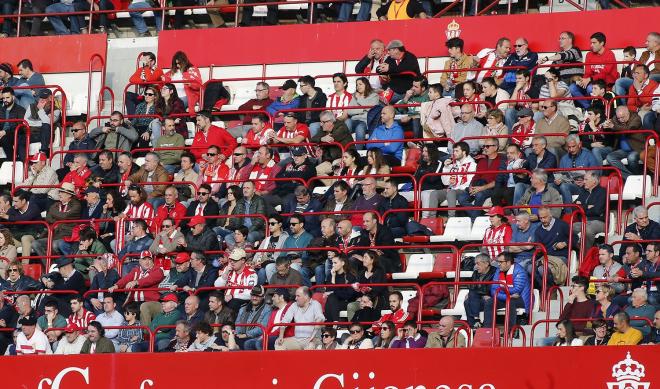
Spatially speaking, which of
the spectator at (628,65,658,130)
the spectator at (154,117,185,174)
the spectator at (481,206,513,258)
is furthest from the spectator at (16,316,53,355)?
the spectator at (628,65,658,130)

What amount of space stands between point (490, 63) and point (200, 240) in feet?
15.6

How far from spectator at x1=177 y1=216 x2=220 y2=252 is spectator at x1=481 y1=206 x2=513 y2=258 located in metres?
3.13

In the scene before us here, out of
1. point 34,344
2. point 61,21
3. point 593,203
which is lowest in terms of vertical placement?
point 34,344

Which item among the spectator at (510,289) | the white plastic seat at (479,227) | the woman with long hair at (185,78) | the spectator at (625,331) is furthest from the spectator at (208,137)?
the spectator at (625,331)

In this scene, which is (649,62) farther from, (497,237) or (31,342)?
(31,342)

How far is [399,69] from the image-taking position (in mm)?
24172

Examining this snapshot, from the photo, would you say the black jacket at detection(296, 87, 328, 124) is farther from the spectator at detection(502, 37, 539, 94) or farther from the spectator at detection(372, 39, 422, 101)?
the spectator at detection(502, 37, 539, 94)

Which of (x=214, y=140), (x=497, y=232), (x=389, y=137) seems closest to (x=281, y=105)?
(x=214, y=140)

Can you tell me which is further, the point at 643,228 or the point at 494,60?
the point at 494,60

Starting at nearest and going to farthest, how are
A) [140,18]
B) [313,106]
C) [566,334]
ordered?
[566,334], [313,106], [140,18]

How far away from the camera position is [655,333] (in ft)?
61.7

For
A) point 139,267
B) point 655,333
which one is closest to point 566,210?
point 655,333

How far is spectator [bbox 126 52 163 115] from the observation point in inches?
1001

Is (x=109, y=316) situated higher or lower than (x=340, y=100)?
lower
